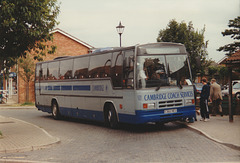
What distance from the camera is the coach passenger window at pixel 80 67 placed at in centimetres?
1551

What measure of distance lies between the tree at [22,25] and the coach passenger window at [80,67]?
364 centimetres

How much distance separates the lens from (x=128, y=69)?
486 inches

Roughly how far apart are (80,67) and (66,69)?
1.62 m

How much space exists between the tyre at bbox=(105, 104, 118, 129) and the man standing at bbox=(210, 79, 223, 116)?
5.36 metres

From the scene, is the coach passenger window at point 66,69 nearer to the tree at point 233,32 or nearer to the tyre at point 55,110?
the tyre at point 55,110

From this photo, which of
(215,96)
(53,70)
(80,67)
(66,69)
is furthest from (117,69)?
(53,70)

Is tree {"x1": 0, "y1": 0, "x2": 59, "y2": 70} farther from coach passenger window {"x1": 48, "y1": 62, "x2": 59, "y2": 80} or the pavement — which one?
coach passenger window {"x1": 48, "y1": 62, "x2": 59, "y2": 80}

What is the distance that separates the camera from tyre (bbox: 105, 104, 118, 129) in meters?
13.3

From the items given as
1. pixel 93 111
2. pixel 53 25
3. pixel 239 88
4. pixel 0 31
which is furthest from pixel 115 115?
pixel 239 88

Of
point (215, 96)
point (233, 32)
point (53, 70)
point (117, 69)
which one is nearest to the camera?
point (117, 69)

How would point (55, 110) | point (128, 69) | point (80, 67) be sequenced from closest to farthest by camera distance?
point (128, 69), point (80, 67), point (55, 110)

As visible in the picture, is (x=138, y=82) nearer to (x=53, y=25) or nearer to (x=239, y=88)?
(x=53, y=25)

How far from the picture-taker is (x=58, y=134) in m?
12.7

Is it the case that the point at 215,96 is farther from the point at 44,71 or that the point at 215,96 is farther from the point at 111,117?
the point at 44,71
